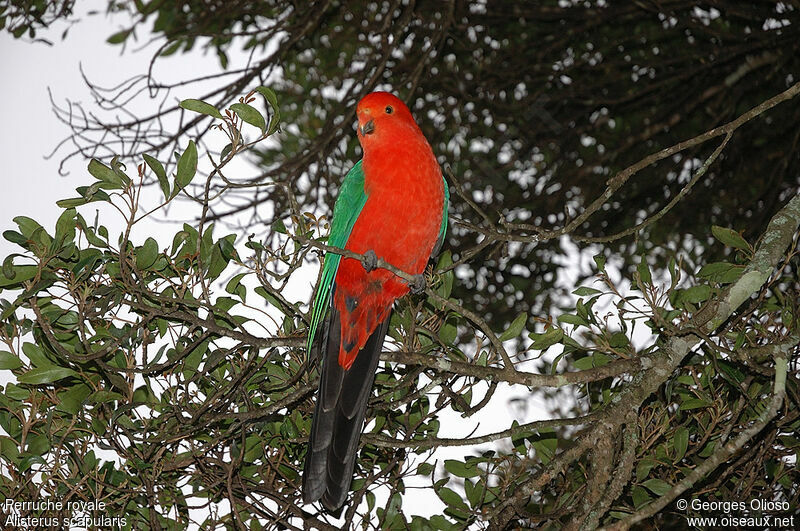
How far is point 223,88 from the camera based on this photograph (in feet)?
12.5

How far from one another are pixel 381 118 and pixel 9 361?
1653 mm

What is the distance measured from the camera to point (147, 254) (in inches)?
88.4

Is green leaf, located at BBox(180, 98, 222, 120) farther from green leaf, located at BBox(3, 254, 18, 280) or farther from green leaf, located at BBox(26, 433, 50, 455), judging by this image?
green leaf, located at BBox(26, 433, 50, 455)

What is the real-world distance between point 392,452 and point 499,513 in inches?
20.6

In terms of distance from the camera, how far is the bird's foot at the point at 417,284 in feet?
8.02

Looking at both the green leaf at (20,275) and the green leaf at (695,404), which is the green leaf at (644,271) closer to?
the green leaf at (695,404)

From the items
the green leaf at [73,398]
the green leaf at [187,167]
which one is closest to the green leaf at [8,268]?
the green leaf at [73,398]

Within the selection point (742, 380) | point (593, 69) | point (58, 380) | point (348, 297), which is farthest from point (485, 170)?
A: point (58, 380)

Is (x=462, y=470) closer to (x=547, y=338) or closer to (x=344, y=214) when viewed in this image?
(x=547, y=338)

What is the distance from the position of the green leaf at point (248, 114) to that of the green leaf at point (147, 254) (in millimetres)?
510

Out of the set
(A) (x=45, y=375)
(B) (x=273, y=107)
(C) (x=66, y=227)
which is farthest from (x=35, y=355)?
(B) (x=273, y=107)

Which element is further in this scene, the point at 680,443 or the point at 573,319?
the point at 573,319

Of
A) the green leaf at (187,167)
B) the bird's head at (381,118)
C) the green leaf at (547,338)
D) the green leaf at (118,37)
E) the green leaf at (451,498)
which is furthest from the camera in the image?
the green leaf at (118,37)

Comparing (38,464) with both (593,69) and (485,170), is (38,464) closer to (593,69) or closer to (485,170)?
(485,170)
